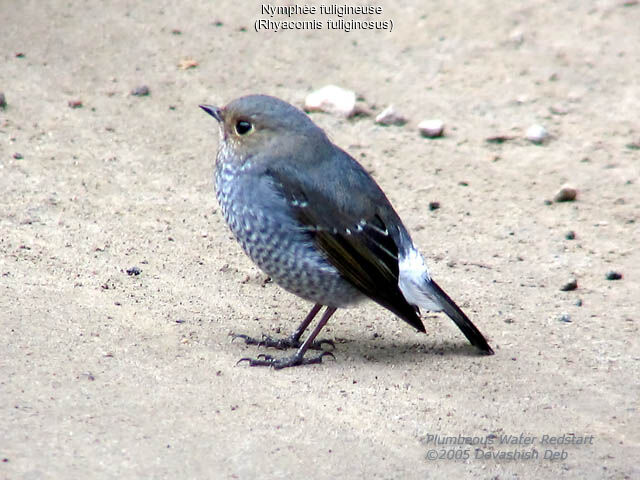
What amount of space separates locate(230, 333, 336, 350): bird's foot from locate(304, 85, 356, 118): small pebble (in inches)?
118

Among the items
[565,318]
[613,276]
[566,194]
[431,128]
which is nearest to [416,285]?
[565,318]

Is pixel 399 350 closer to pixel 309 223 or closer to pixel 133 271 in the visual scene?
pixel 309 223

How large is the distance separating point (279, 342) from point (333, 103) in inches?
125

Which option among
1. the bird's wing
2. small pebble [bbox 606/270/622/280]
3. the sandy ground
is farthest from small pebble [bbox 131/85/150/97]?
small pebble [bbox 606/270/622/280]

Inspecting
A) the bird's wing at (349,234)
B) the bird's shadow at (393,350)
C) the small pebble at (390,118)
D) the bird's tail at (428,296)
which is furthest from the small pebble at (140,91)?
the bird's tail at (428,296)

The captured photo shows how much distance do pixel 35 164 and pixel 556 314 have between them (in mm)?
3534

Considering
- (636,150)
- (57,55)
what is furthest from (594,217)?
(57,55)

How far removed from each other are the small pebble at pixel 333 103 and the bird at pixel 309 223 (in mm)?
2675

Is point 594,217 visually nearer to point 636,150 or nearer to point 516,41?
point 636,150

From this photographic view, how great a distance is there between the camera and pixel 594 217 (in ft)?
23.4

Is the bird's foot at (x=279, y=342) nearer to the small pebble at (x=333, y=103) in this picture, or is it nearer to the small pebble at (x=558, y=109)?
the small pebble at (x=333, y=103)

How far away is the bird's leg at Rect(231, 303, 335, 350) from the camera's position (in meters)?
5.47

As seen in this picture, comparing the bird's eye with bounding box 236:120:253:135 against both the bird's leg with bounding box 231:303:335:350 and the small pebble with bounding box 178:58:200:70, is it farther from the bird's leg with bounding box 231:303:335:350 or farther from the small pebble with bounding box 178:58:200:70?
the small pebble with bounding box 178:58:200:70

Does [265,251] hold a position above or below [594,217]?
above
